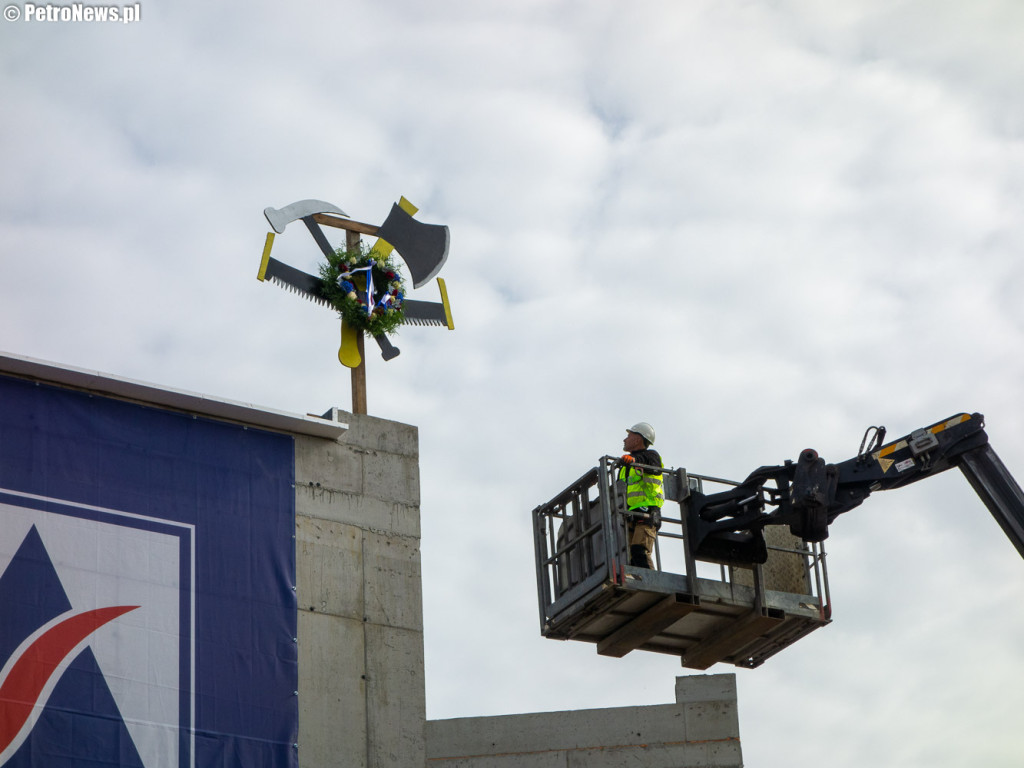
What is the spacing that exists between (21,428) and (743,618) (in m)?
9.03

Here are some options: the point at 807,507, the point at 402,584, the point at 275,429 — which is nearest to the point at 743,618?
the point at 807,507

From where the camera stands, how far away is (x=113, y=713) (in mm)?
20219

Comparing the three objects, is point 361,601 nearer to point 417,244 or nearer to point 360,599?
point 360,599

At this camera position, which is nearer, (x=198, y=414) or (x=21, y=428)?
(x=21, y=428)

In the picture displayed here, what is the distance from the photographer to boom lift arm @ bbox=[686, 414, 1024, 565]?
66.7 ft

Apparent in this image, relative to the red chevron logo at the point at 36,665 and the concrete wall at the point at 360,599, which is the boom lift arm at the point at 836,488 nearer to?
the concrete wall at the point at 360,599

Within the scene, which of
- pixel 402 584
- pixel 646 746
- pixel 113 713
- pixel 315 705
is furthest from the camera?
pixel 646 746

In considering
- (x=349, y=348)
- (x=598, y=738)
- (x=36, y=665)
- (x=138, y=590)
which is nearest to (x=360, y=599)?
(x=138, y=590)

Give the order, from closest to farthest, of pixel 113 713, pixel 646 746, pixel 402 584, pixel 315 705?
pixel 113 713 → pixel 315 705 → pixel 402 584 → pixel 646 746

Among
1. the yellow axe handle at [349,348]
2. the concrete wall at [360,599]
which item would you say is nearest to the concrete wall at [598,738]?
the concrete wall at [360,599]

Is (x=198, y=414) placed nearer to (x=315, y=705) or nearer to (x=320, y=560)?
(x=320, y=560)

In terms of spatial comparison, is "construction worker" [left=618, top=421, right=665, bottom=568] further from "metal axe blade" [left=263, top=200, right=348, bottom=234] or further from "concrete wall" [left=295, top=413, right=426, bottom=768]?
"metal axe blade" [left=263, top=200, right=348, bottom=234]

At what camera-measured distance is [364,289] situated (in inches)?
995

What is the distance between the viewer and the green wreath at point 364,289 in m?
25.1
